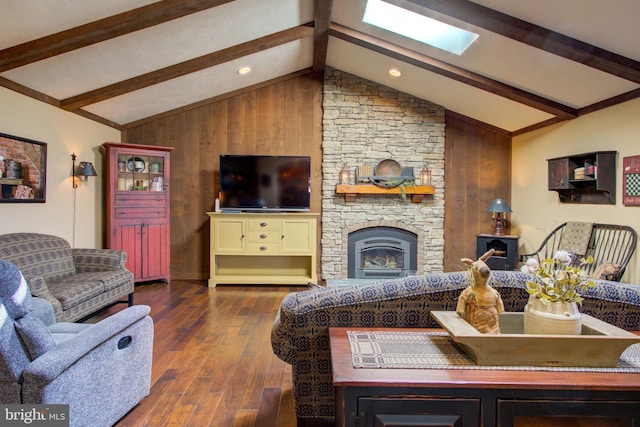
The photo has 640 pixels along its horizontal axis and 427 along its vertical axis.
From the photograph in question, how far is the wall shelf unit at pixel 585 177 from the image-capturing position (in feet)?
13.1

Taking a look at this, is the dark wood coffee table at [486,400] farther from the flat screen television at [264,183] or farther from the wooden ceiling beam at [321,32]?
the flat screen television at [264,183]

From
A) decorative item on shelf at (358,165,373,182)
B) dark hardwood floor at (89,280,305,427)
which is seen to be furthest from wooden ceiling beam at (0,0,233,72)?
decorative item on shelf at (358,165,373,182)

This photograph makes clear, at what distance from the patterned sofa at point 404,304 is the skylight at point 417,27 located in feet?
10.5

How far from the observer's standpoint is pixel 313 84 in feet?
19.7

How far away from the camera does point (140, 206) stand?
5410 millimetres

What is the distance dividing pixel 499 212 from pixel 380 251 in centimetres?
179

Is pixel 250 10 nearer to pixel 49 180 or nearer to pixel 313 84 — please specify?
pixel 313 84

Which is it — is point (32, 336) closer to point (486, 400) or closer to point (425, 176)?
point (486, 400)

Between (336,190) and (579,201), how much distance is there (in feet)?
9.96

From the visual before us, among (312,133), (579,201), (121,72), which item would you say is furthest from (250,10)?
(579,201)

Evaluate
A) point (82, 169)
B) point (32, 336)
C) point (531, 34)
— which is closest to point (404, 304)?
point (32, 336)

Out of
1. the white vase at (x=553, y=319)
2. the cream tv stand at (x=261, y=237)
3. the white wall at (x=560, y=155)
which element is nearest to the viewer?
the white vase at (x=553, y=319)

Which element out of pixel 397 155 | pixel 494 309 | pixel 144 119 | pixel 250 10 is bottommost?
pixel 494 309

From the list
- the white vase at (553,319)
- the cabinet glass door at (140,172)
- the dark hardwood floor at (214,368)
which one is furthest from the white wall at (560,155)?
the cabinet glass door at (140,172)
